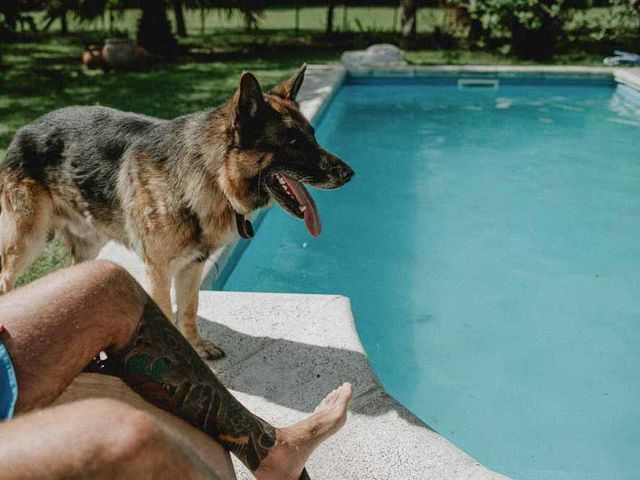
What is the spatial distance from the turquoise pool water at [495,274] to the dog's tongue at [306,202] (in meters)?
1.59

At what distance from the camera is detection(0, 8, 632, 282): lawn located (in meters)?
9.02

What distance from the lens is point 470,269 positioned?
5.87 meters

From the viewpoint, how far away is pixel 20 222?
3449 mm

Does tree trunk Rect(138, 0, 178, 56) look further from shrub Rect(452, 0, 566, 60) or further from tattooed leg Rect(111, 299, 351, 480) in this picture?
tattooed leg Rect(111, 299, 351, 480)

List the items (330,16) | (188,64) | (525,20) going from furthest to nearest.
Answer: (330,16), (525,20), (188,64)

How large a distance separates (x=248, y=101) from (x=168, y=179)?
1.98ft

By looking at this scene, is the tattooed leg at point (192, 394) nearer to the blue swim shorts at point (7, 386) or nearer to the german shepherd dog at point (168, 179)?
the blue swim shorts at point (7, 386)

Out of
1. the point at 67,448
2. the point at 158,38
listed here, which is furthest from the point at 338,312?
the point at 158,38

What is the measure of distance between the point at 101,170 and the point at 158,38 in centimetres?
1193

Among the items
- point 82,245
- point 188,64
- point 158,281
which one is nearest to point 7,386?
point 158,281

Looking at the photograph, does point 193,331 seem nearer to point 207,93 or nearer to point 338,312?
point 338,312

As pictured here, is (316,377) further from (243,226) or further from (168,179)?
(168,179)

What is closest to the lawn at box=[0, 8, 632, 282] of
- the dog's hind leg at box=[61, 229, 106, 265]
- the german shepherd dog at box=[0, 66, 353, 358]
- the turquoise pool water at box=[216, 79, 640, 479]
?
the dog's hind leg at box=[61, 229, 106, 265]

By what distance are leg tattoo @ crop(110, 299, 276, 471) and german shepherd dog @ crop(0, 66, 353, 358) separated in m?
1.11
